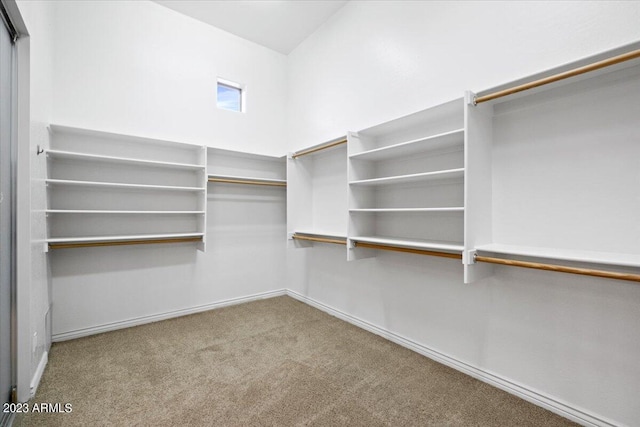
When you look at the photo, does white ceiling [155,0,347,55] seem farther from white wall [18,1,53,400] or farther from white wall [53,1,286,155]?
white wall [18,1,53,400]

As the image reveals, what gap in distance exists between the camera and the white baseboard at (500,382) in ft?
5.34

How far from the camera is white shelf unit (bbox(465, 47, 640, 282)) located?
149 centimetres

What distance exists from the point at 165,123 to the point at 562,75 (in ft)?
11.1

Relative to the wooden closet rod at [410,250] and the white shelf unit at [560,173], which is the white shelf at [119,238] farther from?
the white shelf unit at [560,173]

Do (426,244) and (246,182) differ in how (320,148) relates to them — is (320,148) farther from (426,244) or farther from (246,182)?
(426,244)

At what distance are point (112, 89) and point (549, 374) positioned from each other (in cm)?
418

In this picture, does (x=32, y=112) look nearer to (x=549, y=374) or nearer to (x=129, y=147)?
(x=129, y=147)

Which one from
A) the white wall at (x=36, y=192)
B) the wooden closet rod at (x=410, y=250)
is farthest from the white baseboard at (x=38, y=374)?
the wooden closet rod at (x=410, y=250)

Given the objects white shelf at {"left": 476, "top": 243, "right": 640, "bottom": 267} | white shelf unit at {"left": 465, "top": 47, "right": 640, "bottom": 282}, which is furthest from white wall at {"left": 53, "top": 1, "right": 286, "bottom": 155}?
white shelf at {"left": 476, "top": 243, "right": 640, "bottom": 267}

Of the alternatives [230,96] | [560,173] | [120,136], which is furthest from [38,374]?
[560,173]

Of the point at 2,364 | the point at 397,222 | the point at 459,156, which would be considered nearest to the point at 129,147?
the point at 2,364

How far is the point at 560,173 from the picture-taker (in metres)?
1.72

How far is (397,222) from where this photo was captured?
2623 millimetres

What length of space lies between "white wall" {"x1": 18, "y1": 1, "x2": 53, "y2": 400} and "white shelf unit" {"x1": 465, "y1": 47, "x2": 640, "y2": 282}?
267 cm
